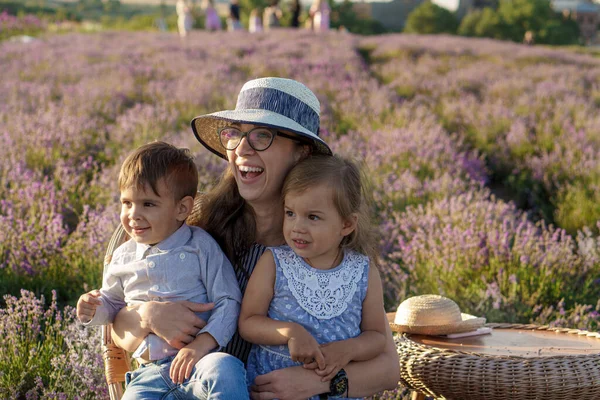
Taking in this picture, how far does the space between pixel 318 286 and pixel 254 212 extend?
0.42 metres

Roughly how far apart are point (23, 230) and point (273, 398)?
2.76 m

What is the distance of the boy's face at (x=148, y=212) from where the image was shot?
2.61m

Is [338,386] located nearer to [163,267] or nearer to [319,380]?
[319,380]

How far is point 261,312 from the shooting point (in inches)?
105

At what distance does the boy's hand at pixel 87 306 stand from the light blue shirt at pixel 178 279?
25mm

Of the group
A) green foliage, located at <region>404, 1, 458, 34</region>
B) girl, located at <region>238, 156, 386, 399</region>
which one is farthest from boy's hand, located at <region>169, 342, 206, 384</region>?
green foliage, located at <region>404, 1, 458, 34</region>

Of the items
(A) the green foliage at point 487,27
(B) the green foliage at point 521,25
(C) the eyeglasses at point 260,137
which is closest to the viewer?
(C) the eyeglasses at point 260,137

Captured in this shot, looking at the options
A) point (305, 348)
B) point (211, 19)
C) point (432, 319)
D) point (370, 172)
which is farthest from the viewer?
point (211, 19)

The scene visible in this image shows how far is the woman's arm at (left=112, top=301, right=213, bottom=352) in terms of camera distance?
253cm

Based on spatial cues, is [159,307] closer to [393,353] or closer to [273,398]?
[273,398]

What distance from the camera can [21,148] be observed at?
6.19 metres

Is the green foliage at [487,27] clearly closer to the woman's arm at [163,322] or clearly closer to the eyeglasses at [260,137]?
the eyeglasses at [260,137]

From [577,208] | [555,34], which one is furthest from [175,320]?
[555,34]

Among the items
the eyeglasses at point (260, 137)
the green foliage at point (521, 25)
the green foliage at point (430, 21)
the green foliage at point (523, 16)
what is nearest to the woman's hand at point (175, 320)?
the eyeglasses at point (260, 137)
